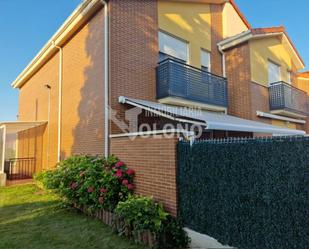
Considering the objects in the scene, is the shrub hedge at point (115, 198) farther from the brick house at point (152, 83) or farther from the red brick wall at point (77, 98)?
the red brick wall at point (77, 98)

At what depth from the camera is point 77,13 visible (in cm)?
1666

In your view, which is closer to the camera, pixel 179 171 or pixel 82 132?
pixel 179 171

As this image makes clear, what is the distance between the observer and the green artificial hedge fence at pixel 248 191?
5965mm

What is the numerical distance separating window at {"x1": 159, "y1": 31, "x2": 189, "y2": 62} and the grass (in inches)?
518

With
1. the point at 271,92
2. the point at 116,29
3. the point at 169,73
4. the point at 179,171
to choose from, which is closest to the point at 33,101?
the point at 116,29

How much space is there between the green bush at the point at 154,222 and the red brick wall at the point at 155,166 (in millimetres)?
565

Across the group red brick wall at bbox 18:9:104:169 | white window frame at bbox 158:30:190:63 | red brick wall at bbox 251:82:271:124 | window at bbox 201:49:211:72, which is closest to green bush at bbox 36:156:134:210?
red brick wall at bbox 18:9:104:169

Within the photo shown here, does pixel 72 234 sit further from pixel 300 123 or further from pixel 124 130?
pixel 300 123

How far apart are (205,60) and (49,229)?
732 inches

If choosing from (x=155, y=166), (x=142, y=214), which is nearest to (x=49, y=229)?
(x=142, y=214)

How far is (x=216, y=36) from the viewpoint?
23016 millimetres

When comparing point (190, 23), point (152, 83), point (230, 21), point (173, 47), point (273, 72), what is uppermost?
point (230, 21)

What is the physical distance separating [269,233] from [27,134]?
2803cm

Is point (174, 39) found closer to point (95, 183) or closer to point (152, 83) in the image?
point (152, 83)
